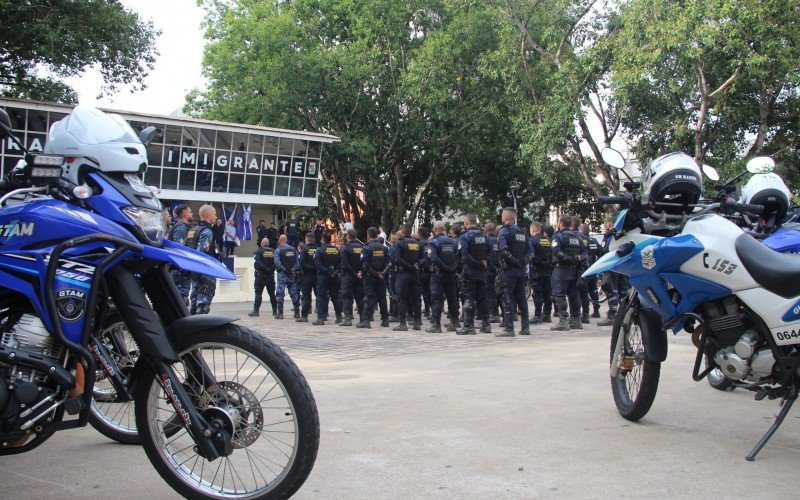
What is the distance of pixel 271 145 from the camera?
36.4m

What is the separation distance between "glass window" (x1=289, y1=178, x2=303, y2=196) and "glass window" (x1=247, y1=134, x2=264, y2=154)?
2.36 metres

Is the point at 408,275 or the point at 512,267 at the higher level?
the point at 512,267

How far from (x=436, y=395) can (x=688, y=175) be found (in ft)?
8.80

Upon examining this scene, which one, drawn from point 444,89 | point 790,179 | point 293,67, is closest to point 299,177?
point 293,67

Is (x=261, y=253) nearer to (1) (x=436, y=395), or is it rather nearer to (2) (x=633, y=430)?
(1) (x=436, y=395)

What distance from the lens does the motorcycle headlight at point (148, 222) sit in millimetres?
3674

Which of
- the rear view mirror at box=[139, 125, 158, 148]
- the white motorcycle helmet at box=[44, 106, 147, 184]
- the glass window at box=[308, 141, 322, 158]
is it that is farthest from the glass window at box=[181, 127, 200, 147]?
the white motorcycle helmet at box=[44, 106, 147, 184]

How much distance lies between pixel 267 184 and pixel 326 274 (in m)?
23.1

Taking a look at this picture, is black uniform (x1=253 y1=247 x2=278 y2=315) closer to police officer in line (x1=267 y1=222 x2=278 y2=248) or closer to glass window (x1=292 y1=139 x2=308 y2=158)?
police officer in line (x1=267 y1=222 x2=278 y2=248)

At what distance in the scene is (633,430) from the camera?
5.30 meters

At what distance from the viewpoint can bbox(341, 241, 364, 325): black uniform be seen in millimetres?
14773

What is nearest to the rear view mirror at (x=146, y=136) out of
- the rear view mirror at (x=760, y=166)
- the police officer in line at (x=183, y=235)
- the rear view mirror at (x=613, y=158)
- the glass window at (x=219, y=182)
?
the rear view mirror at (x=613, y=158)

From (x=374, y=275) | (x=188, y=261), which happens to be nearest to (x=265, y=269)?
(x=374, y=275)

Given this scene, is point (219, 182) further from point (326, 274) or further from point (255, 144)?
point (326, 274)
